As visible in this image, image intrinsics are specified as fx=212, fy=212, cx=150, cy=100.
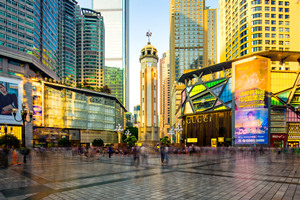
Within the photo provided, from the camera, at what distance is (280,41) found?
73.8 m

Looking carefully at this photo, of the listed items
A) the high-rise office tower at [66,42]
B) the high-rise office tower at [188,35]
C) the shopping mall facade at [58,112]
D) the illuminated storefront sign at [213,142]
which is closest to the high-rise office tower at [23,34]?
the shopping mall facade at [58,112]

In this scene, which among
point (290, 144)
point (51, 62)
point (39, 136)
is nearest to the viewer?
point (290, 144)

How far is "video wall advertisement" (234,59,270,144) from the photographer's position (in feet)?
175

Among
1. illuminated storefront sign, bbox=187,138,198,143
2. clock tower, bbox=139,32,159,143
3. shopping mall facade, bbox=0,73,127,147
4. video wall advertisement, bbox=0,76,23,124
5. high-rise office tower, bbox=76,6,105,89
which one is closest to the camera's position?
video wall advertisement, bbox=0,76,23,124

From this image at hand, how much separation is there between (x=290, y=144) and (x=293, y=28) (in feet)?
135

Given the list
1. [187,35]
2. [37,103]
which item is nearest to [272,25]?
[187,35]

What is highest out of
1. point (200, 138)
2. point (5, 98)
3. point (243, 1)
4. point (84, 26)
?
point (84, 26)

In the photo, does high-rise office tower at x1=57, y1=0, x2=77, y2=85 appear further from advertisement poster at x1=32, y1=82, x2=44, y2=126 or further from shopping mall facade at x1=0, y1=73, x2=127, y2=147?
advertisement poster at x1=32, y1=82, x2=44, y2=126

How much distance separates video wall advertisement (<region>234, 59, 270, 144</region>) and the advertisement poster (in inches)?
2368

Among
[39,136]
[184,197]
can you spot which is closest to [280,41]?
[184,197]

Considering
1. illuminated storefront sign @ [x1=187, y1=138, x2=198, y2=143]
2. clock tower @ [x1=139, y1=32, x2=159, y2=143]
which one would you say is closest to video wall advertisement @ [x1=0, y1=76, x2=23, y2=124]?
clock tower @ [x1=139, y1=32, x2=159, y2=143]

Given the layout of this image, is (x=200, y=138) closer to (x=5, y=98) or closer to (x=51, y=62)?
(x=5, y=98)

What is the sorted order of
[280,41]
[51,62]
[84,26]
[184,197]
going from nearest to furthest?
1. [184,197]
2. [280,41]
3. [51,62]
4. [84,26]

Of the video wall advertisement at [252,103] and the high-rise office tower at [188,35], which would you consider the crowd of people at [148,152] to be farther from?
the high-rise office tower at [188,35]
